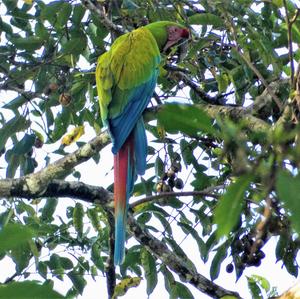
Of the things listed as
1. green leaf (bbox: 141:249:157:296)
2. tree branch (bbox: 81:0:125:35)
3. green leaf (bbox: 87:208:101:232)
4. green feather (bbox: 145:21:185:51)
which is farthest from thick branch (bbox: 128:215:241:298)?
green feather (bbox: 145:21:185:51)

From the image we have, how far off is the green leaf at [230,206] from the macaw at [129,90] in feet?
6.53

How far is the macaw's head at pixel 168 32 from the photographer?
11.2 ft

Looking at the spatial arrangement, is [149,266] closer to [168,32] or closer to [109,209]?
[109,209]

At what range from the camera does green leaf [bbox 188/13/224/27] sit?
277 cm

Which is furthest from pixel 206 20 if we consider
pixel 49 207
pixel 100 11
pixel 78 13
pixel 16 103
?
pixel 49 207

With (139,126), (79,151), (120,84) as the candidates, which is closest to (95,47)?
(120,84)

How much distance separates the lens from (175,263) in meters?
2.50

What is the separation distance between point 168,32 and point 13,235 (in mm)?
2913

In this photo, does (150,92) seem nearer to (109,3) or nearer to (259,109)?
(109,3)

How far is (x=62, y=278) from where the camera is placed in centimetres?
329

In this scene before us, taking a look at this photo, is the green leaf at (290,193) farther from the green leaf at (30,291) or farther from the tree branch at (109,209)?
the tree branch at (109,209)

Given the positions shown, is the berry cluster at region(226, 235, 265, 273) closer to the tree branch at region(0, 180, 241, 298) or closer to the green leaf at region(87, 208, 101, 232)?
the tree branch at region(0, 180, 241, 298)

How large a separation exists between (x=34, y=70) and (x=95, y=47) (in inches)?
13.1

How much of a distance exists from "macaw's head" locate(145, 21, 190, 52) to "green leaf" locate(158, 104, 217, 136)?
2694mm
